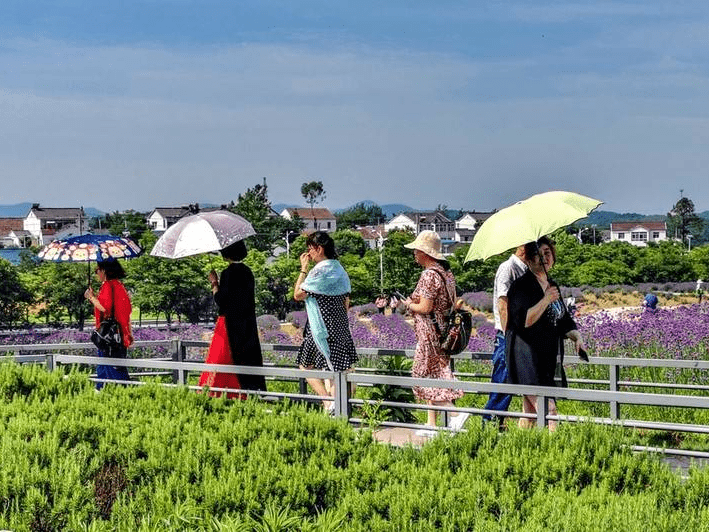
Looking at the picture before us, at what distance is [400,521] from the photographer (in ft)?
15.4

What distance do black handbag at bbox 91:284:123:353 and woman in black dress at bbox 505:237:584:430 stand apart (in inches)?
184

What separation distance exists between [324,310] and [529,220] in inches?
98.7

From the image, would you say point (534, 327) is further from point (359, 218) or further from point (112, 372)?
point (359, 218)

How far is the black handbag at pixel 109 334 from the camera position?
34.6 feet

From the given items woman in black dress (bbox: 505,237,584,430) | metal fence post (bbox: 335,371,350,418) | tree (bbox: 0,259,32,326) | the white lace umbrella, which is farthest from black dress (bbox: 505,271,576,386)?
tree (bbox: 0,259,32,326)

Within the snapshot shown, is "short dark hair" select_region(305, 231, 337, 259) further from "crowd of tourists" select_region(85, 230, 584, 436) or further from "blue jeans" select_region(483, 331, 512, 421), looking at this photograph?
"blue jeans" select_region(483, 331, 512, 421)

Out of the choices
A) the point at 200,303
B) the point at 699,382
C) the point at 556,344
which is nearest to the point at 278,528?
the point at 556,344

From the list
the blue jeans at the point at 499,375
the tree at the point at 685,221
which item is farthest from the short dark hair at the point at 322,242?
the tree at the point at 685,221

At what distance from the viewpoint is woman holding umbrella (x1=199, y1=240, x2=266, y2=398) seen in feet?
30.6

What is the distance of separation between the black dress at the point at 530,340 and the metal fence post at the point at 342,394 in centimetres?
126

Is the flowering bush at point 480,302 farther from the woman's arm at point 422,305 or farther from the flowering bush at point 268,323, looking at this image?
the woman's arm at point 422,305

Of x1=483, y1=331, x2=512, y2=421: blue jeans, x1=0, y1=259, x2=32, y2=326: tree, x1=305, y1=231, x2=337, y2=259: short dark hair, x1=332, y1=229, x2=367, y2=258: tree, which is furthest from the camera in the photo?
x1=332, y1=229, x2=367, y2=258: tree

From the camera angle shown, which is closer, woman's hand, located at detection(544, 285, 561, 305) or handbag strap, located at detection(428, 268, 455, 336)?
woman's hand, located at detection(544, 285, 561, 305)

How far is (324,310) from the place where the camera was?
937 cm
